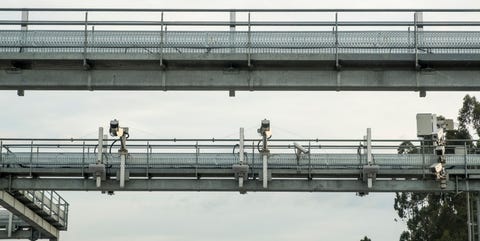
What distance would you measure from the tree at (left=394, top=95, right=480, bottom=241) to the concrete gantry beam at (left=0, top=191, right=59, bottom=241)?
96.9 feet

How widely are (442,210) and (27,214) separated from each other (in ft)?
122

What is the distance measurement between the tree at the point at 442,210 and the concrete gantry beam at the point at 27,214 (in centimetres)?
2954

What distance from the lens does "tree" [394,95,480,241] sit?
62750mm

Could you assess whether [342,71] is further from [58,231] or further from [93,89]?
[58,231]

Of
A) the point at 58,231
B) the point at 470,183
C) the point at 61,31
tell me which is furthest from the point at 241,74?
the point at 58,231

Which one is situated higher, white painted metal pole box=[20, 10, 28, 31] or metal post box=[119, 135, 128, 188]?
white painted metal pole box=[20, 10, 28, 31]

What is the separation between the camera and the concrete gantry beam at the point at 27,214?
107 ft

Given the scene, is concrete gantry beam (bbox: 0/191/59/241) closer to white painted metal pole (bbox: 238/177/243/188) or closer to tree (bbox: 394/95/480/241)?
white painted metal pole (bbox: 238/177/243/188)

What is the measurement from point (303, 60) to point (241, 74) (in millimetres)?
1714

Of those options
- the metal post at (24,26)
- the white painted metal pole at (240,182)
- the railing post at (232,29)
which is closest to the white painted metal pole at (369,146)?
the white painted metal pole at (240,182)

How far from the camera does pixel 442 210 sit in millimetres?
64750

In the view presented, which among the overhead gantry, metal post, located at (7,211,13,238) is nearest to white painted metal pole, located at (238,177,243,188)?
the overhead gantry

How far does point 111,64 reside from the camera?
24141 mm

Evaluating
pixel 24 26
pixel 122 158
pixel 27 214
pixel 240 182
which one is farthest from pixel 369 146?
pixel 27 214
